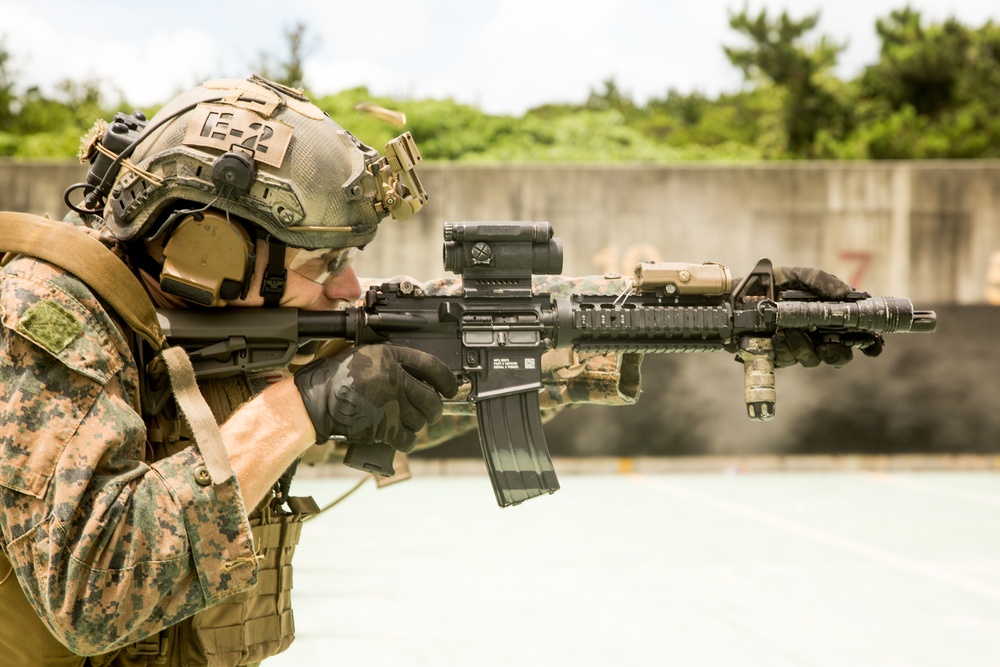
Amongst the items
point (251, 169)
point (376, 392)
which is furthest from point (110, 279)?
point (376, 392)

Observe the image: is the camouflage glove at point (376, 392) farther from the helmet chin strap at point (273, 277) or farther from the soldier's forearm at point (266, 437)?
the helmet chin strap at point (273, 277)

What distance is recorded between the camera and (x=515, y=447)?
2.38m

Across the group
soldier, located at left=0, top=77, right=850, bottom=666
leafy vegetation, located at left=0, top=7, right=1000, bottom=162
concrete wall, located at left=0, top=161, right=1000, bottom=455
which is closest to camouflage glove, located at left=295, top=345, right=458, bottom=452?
soldier, located at left=0, top=77, right=850, bottom=666

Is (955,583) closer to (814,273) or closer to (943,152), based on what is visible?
(814,273)

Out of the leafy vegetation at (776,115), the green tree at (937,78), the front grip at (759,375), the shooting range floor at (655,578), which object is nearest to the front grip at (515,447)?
the front grip at (759,375)

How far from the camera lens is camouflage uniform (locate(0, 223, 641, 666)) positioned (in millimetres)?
1639

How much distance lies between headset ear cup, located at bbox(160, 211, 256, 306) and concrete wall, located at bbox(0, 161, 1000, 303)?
7.56 meters

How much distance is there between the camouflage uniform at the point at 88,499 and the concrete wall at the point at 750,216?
25.9 feet

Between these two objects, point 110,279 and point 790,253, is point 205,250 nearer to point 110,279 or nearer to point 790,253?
point 110,279

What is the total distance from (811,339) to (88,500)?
1.71 metres

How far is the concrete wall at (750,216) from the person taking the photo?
31.9 feet

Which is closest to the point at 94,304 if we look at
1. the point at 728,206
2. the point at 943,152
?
the point at 728,206

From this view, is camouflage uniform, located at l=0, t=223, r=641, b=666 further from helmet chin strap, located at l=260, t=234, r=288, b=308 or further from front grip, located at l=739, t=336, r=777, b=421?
front grip, located at l=739, t=336, r=777, b=421

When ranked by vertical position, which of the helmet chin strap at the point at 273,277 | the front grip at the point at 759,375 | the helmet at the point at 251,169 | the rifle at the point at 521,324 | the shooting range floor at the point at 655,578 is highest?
the helmet at the point at 251,169
